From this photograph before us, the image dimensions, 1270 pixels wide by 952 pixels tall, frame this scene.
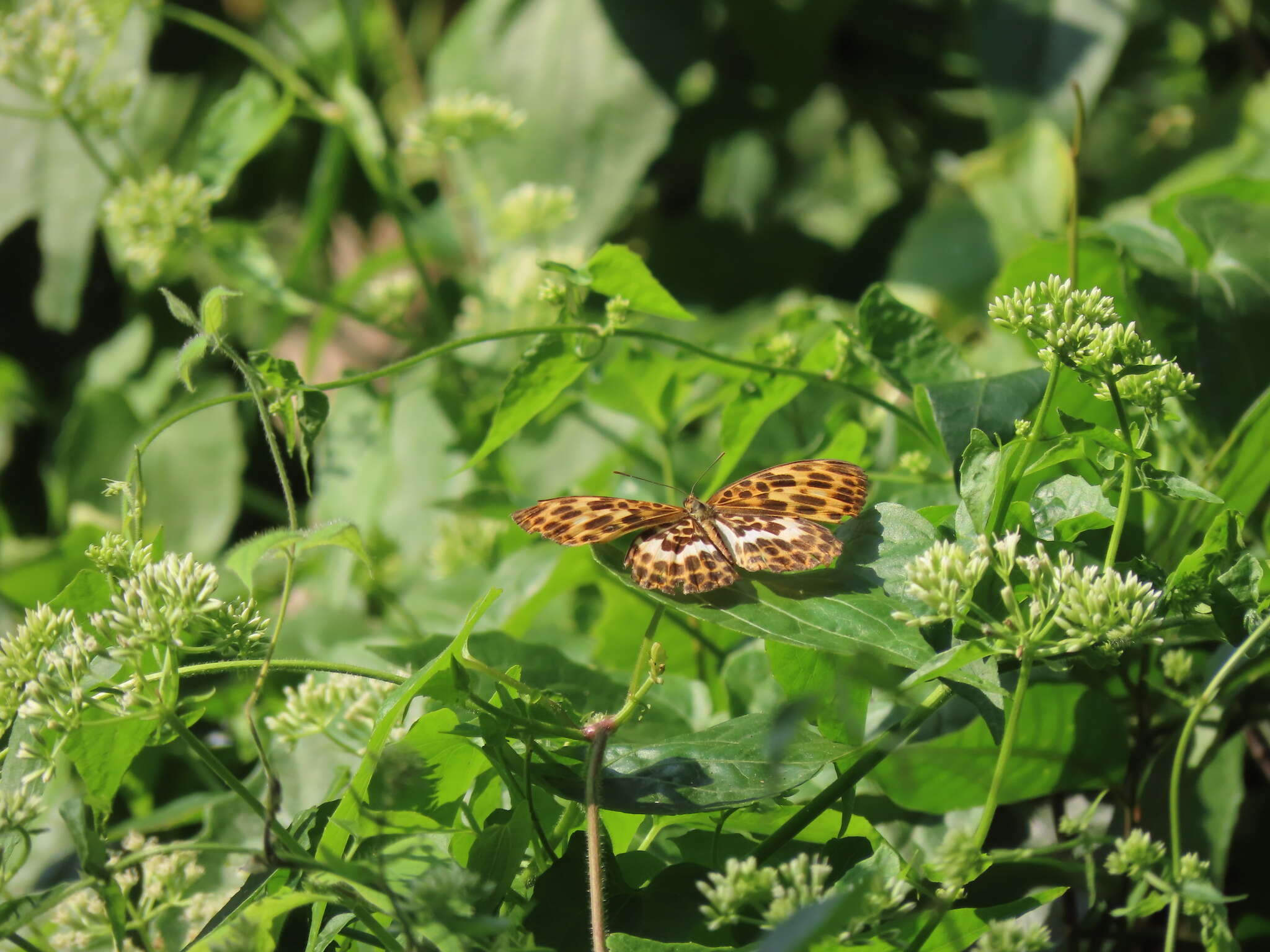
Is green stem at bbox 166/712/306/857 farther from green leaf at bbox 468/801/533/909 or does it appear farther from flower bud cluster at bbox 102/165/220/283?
flower bud cluster at bbox 102/165/220/283

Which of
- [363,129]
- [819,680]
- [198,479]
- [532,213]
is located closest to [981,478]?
[819,680]

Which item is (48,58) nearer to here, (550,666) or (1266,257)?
(550,666)

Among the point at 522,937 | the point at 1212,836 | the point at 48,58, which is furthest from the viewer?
the point at 48,58

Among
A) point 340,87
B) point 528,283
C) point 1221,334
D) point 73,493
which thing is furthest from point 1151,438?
point 73,493

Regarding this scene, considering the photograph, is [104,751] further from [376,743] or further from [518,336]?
[518,336]

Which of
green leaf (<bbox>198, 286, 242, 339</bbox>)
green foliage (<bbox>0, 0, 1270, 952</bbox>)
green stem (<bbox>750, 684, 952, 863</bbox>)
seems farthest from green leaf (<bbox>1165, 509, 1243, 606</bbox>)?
green leaf (<bbox>198, 286, 242, 339</bbox>)
